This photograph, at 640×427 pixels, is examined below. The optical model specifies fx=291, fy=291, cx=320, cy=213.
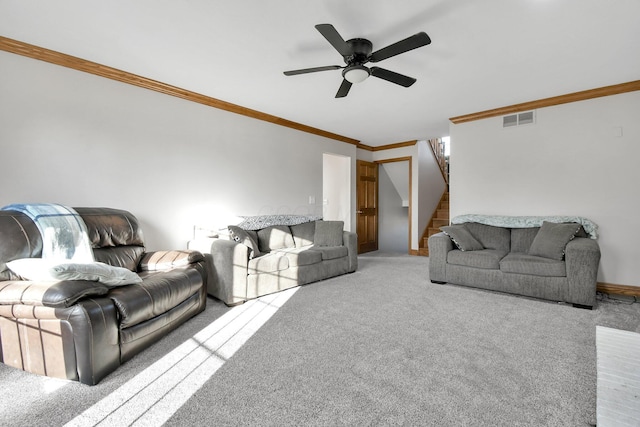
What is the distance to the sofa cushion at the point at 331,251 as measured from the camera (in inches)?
165

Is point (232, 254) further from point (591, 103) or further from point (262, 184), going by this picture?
point (591, 103)

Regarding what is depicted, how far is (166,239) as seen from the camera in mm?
3537

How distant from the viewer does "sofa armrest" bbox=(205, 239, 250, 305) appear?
3119mm

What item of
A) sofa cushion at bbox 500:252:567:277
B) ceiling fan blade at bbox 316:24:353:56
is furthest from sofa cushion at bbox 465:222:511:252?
ceiling fan blade at bbox 316:24:353:56

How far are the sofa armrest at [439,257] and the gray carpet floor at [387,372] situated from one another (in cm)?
86

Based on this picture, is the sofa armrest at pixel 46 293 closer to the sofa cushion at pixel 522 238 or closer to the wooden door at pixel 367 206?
the sofa cushion at pixel 522 238

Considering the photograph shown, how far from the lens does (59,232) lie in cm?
224

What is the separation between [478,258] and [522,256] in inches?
19.0

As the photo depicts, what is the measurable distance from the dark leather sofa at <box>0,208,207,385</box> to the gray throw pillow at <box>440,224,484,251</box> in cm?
336

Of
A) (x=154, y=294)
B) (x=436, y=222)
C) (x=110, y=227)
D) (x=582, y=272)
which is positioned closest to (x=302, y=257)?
(x=154, y=294)

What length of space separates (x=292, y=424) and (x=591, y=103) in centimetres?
489

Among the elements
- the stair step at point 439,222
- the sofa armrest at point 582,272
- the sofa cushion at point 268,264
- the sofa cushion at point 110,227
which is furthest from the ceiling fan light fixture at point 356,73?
the stair step at point 439,222

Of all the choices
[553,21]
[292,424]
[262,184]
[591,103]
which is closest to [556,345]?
[292,424]

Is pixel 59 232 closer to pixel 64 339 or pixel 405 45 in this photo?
pixel 64 339
